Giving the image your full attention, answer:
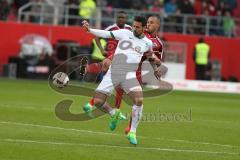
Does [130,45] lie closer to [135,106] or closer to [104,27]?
[135,106]

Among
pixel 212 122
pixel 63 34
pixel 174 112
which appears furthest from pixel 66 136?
pixel 63 34

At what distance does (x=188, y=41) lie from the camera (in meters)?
42.3

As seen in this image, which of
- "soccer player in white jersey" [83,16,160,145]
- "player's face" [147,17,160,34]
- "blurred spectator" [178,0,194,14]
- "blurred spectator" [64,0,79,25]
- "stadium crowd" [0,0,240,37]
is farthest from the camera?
"blurred spectator" [178,0,194,14]

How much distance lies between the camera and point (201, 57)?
126ft

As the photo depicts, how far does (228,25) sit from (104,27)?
7045 mm

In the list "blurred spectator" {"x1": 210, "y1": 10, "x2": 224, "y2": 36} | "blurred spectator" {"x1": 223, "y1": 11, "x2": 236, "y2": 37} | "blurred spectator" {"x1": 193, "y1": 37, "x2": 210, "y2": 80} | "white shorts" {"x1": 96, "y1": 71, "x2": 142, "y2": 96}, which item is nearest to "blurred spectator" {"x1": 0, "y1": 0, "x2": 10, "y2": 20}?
"blurred spectator" {"x1": 193, "y1": 37, "x2": 210, "y2": 80}

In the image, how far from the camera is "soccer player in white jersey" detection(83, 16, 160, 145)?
1527 cm

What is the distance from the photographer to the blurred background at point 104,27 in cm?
3766

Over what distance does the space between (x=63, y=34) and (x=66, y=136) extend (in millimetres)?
24635

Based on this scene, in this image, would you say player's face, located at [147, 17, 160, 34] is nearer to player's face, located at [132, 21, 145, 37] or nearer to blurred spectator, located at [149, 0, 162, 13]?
player's face, located at [132, 21, 145, 37]

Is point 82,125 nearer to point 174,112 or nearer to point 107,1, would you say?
→ point 174,112

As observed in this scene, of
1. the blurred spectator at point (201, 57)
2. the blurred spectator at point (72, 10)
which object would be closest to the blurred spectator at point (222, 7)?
the blurred spectator at point (201, 57)

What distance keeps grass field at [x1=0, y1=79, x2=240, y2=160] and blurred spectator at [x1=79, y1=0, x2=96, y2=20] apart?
43.1ft

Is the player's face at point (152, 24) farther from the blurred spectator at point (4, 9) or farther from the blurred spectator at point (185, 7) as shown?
the blurred spectator at point (185, 7)
